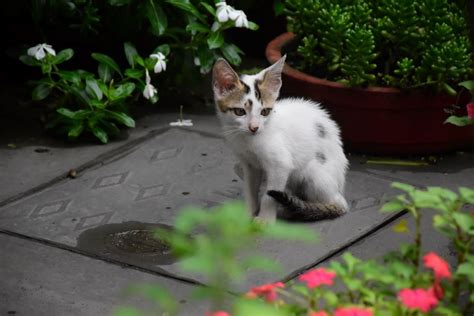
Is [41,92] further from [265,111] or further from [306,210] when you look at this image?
[306,210]

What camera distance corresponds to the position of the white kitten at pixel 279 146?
5.12 m

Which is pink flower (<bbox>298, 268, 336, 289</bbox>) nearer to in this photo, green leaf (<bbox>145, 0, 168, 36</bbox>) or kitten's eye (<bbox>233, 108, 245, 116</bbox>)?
kitten's eye (<bbox>233, 108, 245, 116</bbox>)

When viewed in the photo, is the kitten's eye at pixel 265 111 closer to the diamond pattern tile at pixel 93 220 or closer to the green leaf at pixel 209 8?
the diamond pattern tile at pixel 93 220

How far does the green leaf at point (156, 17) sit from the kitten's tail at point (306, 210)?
1.83 m

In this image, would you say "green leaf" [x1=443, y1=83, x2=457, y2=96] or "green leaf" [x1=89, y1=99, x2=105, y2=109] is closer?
"green leaf" [x1=443, y1=83, x2=457, y2=96]

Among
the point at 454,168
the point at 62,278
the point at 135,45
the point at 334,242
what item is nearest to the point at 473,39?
the point at 334,242

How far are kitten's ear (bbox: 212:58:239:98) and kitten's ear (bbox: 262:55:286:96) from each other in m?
0.17

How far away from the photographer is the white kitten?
512 centimetres

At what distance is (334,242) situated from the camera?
17.0ft

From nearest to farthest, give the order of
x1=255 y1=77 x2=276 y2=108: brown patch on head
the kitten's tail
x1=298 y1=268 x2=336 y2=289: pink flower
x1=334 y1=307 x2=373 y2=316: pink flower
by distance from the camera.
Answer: x1=334 y1=307 x2=373 y2=316: pink flower, x1=298 y1=268 x2=336 y2=289: pink flower, x1=255 y1=77 x2=276 y2=108: brown patch on head, the kitten's tail

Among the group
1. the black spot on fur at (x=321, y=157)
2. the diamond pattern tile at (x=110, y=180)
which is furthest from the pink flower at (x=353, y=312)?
the diamond pattern tile at (x=110, y=180)

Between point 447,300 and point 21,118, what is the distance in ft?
16.3

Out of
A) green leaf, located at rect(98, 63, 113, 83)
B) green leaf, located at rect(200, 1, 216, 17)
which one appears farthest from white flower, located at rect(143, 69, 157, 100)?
green leaf, located at rect(200, 1, 216, 17)

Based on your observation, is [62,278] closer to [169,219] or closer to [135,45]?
[169,219]
